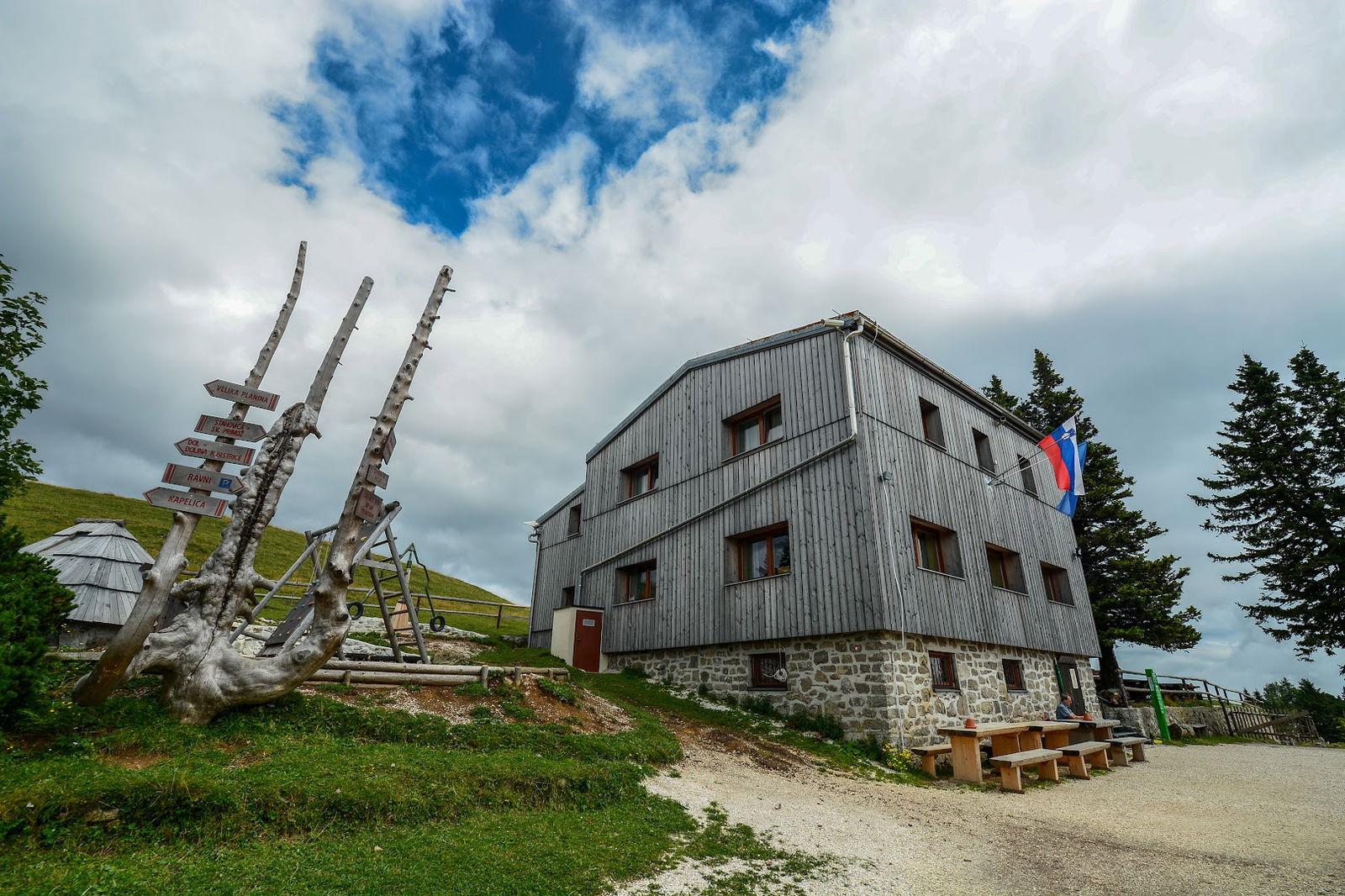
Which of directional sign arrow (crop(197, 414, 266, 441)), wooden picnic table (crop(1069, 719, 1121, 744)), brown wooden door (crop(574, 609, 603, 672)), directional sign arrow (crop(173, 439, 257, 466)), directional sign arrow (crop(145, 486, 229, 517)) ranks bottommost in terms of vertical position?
wooden picnic table (crop(1069, 719, 1121, 744))

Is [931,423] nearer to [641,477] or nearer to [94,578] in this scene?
[641,477]

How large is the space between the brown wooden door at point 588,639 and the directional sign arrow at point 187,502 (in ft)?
40.8

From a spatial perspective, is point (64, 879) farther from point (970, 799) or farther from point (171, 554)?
point (970, 799)

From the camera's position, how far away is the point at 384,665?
29.9ft

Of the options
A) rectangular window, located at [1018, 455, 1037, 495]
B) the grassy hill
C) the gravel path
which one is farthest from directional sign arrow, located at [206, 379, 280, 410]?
rectangular window, located at [1018, 455, 1037, 495]

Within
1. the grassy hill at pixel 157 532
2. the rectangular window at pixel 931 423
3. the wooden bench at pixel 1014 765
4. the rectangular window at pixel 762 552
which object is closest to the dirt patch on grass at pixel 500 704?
the rectangular window at pixel 762 552

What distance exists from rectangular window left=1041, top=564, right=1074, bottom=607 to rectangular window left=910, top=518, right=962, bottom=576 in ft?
21.5

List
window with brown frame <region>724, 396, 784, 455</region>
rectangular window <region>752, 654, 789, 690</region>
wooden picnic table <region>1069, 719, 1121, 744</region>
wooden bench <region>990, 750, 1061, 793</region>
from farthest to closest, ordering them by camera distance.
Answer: window with brown frame <region>724, 396, 784, 455</region> → wooden picnic table <region>1069, 719, 1121, 744</region> → rectangular window <region>752, 654, 789, 690</region> → wooden bench <region>990, 750, 1061, 793</region>

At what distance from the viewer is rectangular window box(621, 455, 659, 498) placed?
19938 millimetres

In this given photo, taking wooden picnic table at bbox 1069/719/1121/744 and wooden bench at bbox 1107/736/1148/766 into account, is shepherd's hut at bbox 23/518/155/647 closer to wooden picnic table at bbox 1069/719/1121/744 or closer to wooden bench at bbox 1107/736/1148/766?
Result: wooden picnic table at bbox 1069/719/1121/744

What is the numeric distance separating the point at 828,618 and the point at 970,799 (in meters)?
4.16

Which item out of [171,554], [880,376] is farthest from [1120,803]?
[171,554]

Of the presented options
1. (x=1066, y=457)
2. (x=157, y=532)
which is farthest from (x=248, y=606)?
(x=157, y=532)

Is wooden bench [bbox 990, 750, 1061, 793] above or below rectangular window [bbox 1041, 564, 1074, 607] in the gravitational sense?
below
